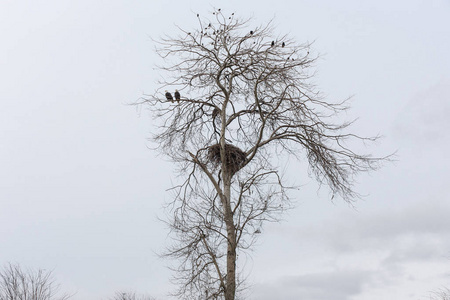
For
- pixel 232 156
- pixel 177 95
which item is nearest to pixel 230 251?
pixel 232 156

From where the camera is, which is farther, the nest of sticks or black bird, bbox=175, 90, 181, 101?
black bird, bbox=175, 90, 181, 101

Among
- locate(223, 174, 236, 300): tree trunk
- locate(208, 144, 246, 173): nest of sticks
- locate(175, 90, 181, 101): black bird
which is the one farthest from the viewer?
locate(175, 90, 181, 101): black bird

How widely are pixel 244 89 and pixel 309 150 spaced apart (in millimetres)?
1914

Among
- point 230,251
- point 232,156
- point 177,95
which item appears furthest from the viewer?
point 177,95

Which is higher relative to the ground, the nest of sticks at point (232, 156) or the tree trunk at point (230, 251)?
the nest of sticks at point (232, 156)

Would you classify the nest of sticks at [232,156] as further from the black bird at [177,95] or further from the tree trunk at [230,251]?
the black bird at [177,95]

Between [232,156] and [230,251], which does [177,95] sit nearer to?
[232,156]

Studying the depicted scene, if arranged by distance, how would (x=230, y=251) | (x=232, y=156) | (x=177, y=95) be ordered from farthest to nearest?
(x=177, y=95), (x=232, y=156), (x=230, y=251)

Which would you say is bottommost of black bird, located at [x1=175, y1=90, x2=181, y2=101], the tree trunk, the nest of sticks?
the tree trunk

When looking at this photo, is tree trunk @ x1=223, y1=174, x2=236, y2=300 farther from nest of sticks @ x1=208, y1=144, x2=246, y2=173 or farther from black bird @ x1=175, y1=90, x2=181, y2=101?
black bird @ x1=175, y1=90, x2=181, y2=101

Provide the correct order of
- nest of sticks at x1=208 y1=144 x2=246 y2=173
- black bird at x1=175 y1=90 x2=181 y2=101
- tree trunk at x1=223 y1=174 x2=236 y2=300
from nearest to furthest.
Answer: tree trunk at x1=223 y1=174 x2=236 y2=300
nest of sticks at x1=208 y1=144 x2=246 y2=173
black bird at x1=175 y1=90 x2=181 y2=101

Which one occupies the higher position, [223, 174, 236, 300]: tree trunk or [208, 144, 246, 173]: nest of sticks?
[208, 144, 246, 173]: nest of sticks

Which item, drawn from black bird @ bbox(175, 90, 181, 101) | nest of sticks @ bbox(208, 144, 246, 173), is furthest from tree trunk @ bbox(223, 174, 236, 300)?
black bird @ bbox(175, 90, 181, 101)

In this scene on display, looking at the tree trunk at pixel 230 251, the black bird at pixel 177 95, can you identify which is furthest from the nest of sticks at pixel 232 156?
the black bird at pixel 177 95
